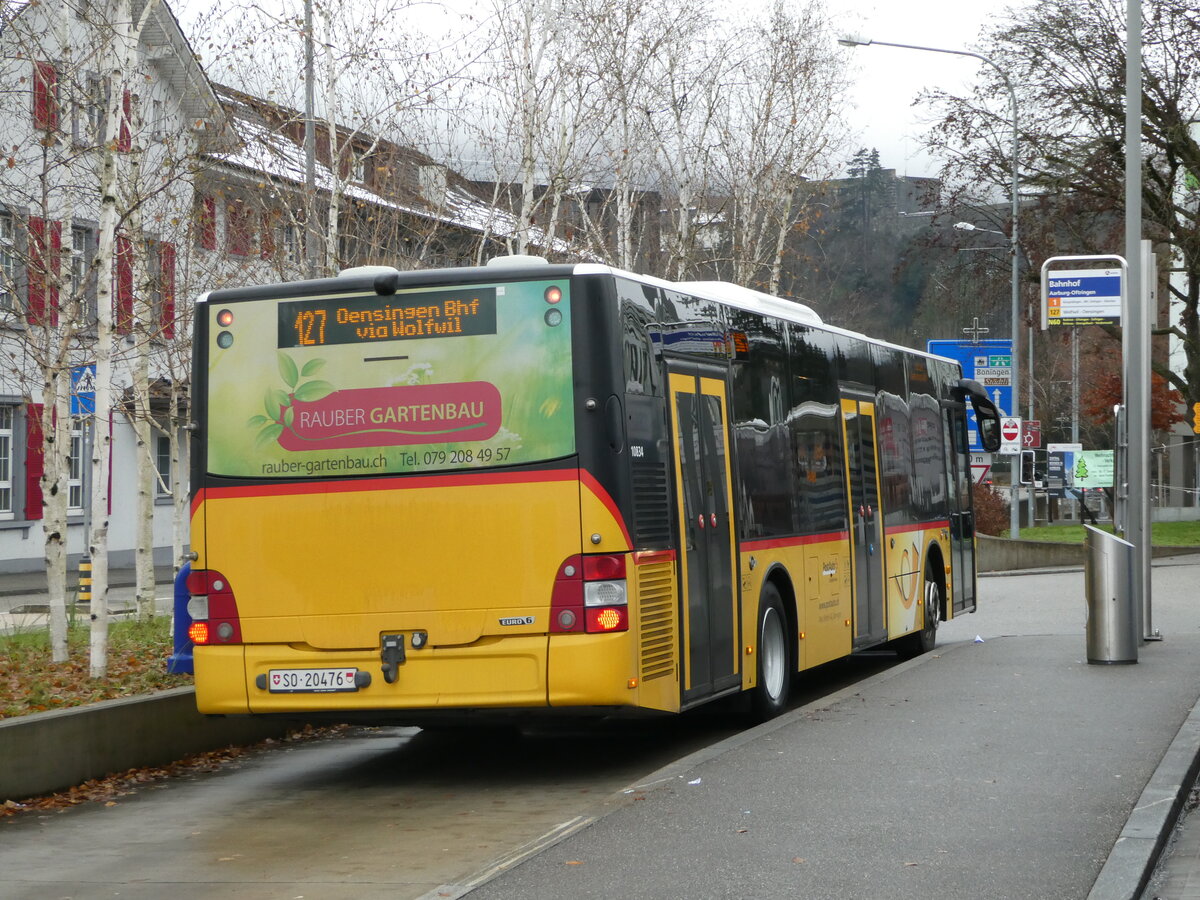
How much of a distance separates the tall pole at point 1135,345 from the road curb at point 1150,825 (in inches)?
238

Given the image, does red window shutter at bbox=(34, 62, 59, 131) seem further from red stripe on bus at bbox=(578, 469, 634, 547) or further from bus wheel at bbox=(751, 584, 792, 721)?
bus wheel at bbox=(751, 584, 792, 721)

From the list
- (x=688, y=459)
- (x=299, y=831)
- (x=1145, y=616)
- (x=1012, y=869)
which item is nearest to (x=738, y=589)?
(x=688, y=459)

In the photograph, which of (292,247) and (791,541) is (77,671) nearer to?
(791,541)

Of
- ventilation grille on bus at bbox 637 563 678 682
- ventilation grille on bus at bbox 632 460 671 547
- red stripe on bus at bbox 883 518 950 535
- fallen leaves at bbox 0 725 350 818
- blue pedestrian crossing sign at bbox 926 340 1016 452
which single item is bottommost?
fallen leaves at bbox 0 725 350 818

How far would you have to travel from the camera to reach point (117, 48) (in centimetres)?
1270

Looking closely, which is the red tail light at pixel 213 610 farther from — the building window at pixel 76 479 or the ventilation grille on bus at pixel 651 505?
the building window at pixel 76 479

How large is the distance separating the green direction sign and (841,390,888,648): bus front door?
65.4 ft

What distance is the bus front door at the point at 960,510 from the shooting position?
60.6 feet

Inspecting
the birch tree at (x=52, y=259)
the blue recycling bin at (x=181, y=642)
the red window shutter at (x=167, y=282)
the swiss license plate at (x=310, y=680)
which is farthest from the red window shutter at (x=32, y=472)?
the swiss license plate at (x=310, y=680)

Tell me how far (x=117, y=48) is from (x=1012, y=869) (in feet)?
29.5

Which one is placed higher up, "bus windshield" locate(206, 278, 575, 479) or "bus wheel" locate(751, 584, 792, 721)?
"bus windshield" locate(206, 278, 575, 479)

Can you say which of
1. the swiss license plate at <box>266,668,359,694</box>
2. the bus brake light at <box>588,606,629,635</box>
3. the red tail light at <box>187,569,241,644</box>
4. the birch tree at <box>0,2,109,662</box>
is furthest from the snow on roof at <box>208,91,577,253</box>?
the bus brake light at <box>588,606,629,635</box>

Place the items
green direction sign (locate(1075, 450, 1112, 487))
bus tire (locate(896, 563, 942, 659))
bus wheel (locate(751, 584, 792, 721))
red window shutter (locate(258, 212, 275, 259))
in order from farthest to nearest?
1. green direction sign (locate(1075, 450, 1112, 487))
2. red window shutter (locate(258, 212, 275, 259))
3. bus tire (locate(896, 563, 942, 659))
4. bus wheel (locate(751, 584, 792, 721))

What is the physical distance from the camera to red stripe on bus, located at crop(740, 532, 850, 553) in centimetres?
1166
